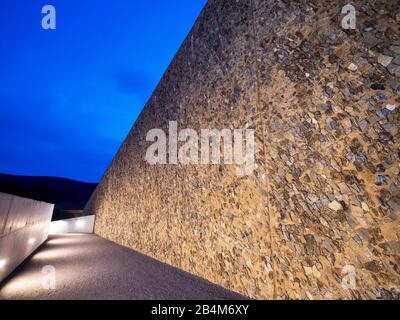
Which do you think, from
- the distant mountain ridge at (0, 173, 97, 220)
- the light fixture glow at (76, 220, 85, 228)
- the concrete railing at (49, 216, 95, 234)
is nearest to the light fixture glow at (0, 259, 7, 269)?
the concrete railing at (49, 216, 95, 234)

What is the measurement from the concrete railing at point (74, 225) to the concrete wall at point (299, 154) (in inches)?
505

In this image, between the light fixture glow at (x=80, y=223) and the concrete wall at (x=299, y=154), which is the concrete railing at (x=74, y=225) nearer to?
the light fixture glow at (x=80, y=223)

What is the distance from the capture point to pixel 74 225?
49.4 feet

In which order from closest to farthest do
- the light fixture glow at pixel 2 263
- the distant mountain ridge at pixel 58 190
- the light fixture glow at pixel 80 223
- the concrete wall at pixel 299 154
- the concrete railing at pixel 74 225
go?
the concrete wall at pixel 299 154, the light fixture glow at pixel 2 263, the concrete railing at pixel 74 225, the light fixture glow at pixel 80 223, the distant mountain ridge at pixel 58 190

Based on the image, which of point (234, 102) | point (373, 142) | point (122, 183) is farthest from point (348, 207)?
point (122, 183)

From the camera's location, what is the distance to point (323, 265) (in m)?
2.05

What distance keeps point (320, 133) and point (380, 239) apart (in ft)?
3.03

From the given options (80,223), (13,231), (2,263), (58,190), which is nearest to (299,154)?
(2,263)

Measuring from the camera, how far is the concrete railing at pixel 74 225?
1452 centimetres

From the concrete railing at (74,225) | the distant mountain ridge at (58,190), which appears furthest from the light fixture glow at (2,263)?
the distant mountain ridge at (58,190)

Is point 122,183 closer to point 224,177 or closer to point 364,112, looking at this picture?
point 224,177

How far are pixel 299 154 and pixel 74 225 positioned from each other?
15.7 m

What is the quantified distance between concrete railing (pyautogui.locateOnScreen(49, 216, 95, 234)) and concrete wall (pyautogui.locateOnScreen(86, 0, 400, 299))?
12.8m

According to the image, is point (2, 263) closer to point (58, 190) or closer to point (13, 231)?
point (13, 231)
